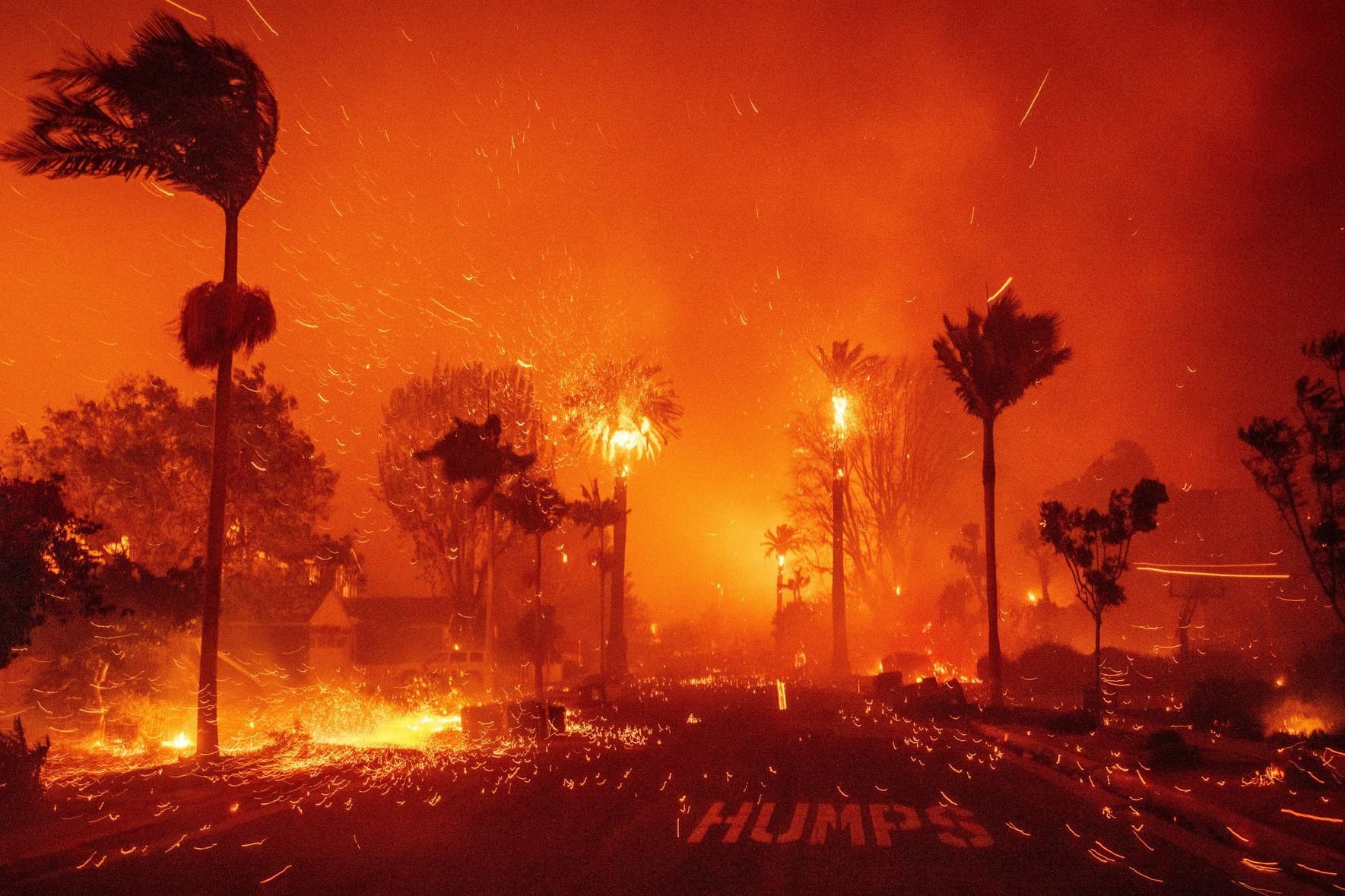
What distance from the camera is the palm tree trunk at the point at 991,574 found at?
3022 centimetres

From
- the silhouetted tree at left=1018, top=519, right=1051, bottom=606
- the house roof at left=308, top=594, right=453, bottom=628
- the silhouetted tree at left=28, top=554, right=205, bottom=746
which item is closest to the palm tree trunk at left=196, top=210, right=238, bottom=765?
the silhouetted tree at left=28, top=554, right=205, bottom=746

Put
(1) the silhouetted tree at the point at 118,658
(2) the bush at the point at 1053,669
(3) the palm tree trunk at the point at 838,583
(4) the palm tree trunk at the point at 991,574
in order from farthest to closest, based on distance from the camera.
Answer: (3) the palm tree trunk at the point at 838,583, (2) the bush at the point at 1053,669, (4) the palm tree trunk at the point at 991,574, (1) the silhouetted tree at the point at 118,658

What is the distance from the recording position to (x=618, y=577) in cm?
5419

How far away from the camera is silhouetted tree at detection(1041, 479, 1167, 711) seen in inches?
1001

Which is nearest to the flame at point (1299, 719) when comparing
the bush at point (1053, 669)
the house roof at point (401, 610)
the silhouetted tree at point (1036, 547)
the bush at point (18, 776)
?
the bush at point (1053, 669)

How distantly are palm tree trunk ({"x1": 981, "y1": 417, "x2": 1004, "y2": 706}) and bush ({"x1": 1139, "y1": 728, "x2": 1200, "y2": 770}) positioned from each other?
36.0ft

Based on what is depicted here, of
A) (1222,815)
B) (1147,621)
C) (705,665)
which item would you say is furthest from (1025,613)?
(1222,815)

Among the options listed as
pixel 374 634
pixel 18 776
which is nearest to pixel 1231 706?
pixel 18 776

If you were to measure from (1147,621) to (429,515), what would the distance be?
144ft

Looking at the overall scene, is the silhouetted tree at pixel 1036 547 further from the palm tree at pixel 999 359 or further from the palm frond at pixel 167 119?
the palm frond at pixel 167 119

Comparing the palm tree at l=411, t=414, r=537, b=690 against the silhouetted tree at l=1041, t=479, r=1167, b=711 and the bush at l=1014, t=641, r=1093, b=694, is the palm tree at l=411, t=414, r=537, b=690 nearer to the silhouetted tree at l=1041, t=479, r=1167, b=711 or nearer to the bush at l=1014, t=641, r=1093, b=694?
the silhouetted tree at l=1041, t=479, r=1167, b=711

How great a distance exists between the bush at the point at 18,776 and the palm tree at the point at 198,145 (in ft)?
11.8

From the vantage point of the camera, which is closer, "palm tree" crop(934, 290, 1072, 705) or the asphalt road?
the asphalt road

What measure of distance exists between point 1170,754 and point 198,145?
733 inches
